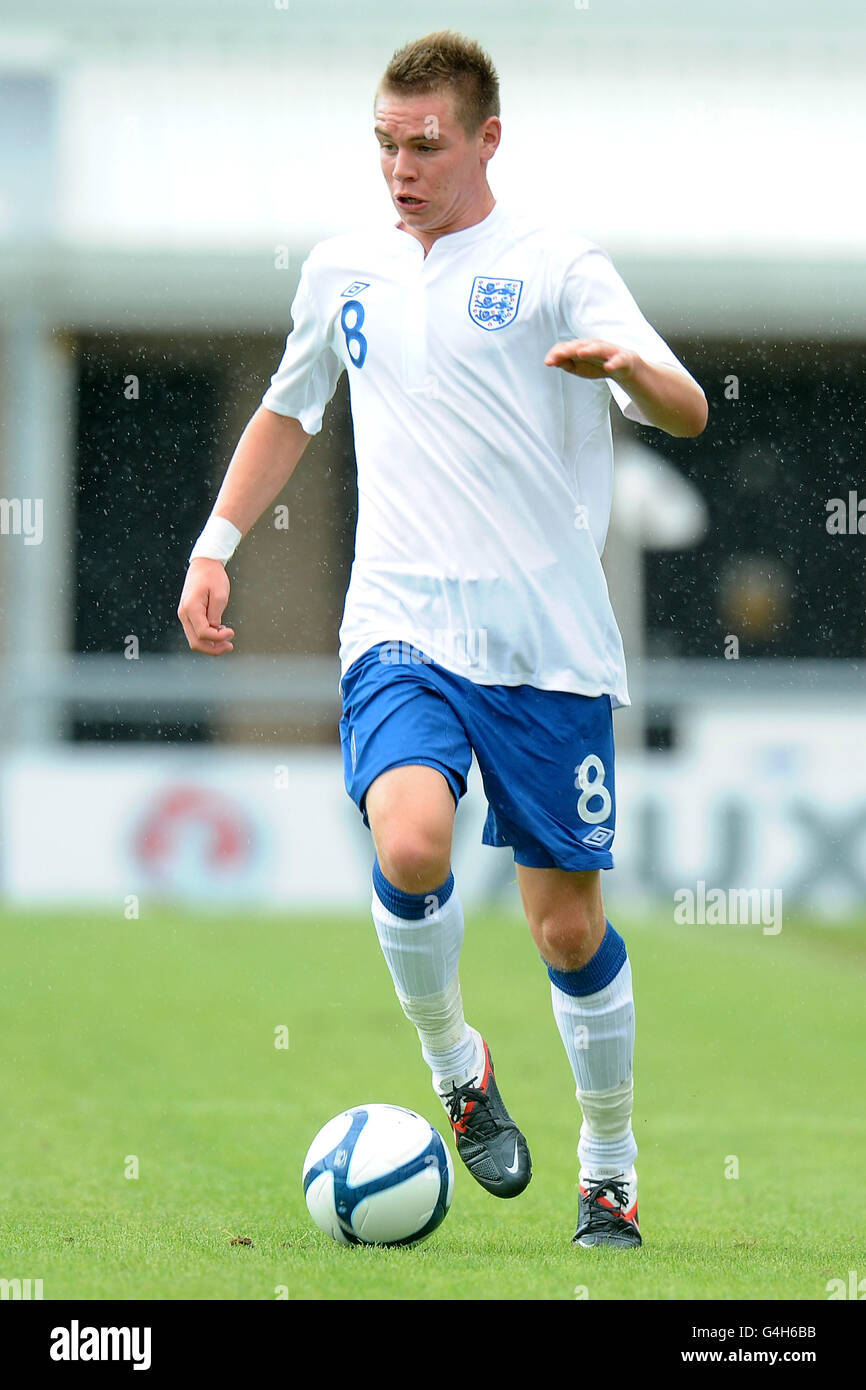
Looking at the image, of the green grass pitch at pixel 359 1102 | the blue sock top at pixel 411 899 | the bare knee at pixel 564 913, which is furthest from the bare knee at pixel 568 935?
the green grass pitch at pixel 359 1102

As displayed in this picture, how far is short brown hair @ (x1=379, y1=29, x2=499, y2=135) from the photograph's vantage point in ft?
10.7

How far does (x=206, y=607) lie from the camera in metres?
3.48

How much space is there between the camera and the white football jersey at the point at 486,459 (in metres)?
3.29

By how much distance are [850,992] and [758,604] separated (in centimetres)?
840

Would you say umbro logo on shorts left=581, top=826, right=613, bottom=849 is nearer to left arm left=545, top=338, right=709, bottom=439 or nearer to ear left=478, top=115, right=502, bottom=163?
left arm left=545, top=338, right=709, bottom=439

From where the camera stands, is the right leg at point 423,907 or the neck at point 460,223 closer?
the right leg at point 423,907

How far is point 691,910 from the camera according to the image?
448 inches

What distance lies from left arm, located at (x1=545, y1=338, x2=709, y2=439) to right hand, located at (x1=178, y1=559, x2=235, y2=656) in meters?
0.80

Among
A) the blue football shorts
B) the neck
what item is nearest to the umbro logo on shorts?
the blue football shorts

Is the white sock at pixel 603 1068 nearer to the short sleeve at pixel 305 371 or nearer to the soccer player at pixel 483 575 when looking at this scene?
the soccer player at pixel 483 575

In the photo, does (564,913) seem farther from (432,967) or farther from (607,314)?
(607,314)

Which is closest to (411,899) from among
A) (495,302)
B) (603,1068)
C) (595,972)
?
(595,972)

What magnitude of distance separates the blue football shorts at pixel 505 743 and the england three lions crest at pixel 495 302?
0.59 metres

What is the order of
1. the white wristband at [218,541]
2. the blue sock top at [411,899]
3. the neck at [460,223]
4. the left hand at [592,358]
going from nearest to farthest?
the left hand at [592,358], the blue sock top at [411,899], the neck at [460,223], the white wristband at [218,541]
